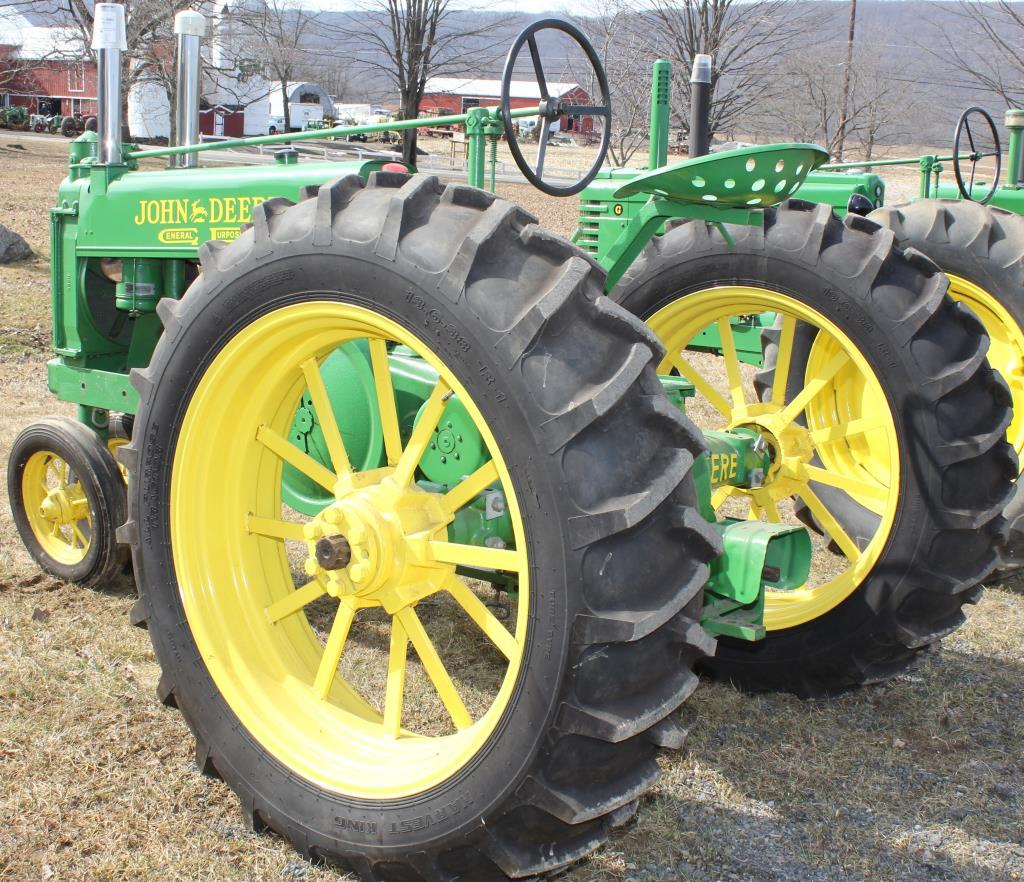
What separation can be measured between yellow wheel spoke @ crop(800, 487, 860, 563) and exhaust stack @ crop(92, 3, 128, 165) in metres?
2.79

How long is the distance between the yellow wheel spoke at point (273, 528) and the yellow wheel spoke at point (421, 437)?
33 cm

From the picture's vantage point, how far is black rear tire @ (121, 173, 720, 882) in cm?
208

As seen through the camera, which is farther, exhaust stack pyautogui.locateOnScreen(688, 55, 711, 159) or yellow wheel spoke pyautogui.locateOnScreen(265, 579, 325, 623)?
exhaust stack pyautogui.locateOnScreen(688, 55, 711, 159)

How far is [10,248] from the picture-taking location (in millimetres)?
11125

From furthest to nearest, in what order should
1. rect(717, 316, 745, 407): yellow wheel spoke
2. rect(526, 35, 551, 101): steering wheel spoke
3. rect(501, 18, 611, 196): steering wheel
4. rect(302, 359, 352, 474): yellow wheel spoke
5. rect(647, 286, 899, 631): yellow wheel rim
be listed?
rect(717, 316, 745, 407): yellow wheel spoke → rect(647, 286, 899, 631): yellow wheel rim → rect(526, 35, 551, 101): steering wheel spoke → rect(302, 359, 352, 474): yellow wheel spoke → rect(501, 18, 611, 196): steering wheel

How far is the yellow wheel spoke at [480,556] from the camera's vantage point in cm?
234

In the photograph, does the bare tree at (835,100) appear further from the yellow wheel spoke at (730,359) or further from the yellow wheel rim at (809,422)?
the yellow wheel spoke at (730,359)

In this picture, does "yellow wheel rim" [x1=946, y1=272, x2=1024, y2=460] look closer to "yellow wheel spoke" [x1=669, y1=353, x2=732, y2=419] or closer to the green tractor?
the green tractor

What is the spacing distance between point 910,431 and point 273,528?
188cm

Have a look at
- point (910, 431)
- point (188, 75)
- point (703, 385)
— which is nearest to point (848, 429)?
point (910, 431)

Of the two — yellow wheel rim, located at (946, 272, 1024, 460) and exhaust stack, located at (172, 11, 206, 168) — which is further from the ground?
exhaust stack, located at (172, 11, 206, 168)

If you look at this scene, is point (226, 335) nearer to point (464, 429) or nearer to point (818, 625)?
point (464, 429)

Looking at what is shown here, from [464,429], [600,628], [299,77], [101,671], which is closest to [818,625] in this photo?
[464,429]

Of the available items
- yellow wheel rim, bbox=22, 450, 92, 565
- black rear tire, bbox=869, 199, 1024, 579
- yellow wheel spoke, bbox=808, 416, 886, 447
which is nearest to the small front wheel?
yellow wheel rim, bbox=22, 450, 92, 565
